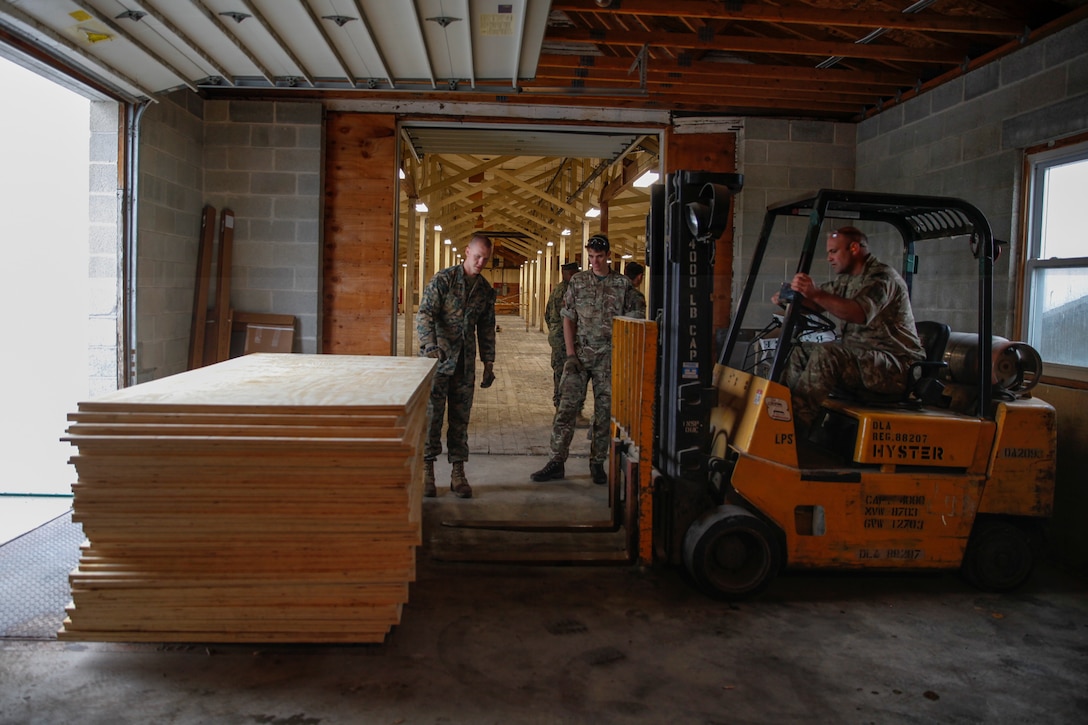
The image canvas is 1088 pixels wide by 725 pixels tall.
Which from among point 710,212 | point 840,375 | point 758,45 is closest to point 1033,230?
point 840,375

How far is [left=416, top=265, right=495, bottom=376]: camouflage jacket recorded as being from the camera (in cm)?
620

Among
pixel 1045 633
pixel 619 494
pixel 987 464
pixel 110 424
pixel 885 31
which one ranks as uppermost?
pixel 885 31

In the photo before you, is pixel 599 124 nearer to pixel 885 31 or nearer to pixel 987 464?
pixel 885 31

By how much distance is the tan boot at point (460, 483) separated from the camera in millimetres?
6195

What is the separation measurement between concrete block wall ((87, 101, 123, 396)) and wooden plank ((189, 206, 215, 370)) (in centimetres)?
117

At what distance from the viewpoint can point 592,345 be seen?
6.60 metres

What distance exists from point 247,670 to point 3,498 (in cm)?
396

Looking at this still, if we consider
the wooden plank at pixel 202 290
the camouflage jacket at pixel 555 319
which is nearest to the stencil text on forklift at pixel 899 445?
the camouflage jacket at pixel 555 319

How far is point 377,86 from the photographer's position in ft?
21.6

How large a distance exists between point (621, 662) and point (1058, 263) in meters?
4.16

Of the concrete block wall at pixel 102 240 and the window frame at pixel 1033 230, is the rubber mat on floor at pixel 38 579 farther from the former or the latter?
the window frame at pixel 1033 230

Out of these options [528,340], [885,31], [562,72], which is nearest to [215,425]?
[562,72]

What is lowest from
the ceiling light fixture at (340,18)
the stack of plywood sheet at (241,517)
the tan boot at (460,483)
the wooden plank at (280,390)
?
the tan boot at (460,483)

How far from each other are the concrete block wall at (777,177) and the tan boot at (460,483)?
12.2 ft
